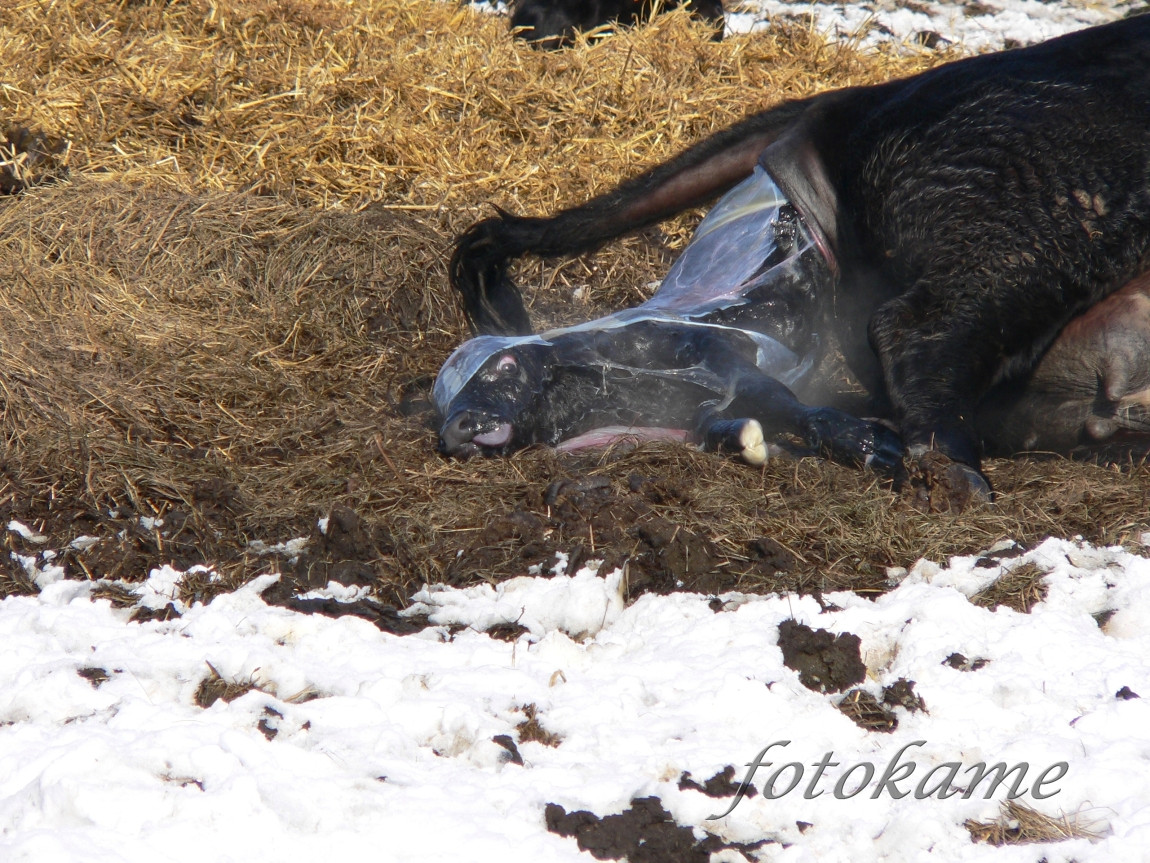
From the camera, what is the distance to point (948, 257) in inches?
117

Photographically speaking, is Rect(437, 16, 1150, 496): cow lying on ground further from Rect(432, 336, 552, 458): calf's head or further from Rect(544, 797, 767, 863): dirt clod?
Rect(544, 797, 767, 863): dirt clod

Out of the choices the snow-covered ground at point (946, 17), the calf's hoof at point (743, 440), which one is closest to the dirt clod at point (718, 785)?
the calf's hoof at point (743, 440)

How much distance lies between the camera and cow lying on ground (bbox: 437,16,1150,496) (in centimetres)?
285

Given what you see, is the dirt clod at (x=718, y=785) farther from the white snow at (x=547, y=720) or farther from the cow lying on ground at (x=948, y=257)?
the cow lying on ground at (x=948, y=257)

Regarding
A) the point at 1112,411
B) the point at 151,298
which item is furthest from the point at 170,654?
the point at 1112,411

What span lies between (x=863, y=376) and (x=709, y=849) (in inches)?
86.2

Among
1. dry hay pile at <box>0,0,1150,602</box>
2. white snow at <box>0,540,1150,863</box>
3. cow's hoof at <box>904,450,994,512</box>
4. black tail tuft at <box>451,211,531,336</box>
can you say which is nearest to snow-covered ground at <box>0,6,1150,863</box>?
white snow at <box>0,540,1150,863</box>

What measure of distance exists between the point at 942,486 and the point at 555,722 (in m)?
1.16

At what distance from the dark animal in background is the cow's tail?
2348 millimetres

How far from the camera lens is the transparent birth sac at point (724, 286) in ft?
10.4

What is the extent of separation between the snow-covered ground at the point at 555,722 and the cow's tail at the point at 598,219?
1689mm

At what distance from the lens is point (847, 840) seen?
150 centimetres

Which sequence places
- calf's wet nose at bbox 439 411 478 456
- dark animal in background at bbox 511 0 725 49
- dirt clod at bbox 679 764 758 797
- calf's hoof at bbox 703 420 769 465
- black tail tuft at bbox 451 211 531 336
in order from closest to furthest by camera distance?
dirt clod at bbox 679 764 758 797 < calf's hoof at bbox 703 420 769 465 < calf's wet nose at bbox 439 411 478 456 < black tail tuft at bbox 451 211 531 336 < dark animal in background at bbox 511 0 725 49

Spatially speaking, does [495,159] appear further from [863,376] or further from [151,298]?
[863,376]
